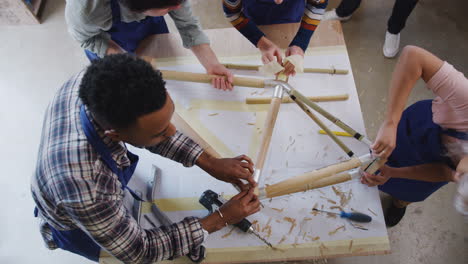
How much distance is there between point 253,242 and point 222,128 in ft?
1.94

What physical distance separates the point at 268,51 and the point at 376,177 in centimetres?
87

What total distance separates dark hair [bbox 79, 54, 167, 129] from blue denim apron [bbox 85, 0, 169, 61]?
687mm

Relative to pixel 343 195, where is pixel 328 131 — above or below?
above

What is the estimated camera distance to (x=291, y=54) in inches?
70.1

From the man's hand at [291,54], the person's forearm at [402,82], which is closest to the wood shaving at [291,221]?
the person's forearm at [402,82]

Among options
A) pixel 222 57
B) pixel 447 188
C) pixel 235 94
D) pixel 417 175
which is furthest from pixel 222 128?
pixel 447 188

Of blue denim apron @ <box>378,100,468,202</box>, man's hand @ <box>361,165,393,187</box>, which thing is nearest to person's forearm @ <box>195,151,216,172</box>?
man's hand @ <box>361,165,393,187</box>

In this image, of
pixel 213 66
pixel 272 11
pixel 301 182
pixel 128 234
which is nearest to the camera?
pixel 128 234

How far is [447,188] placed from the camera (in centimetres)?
237

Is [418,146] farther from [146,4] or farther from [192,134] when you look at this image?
[146,4]

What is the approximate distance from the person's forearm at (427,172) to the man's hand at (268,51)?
81 centimetres

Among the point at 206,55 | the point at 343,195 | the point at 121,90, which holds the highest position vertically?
the point at 121,90

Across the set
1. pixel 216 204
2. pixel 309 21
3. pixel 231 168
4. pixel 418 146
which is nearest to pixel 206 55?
pixel 309 21

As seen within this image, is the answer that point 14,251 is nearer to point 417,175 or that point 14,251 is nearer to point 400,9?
point 417,175
